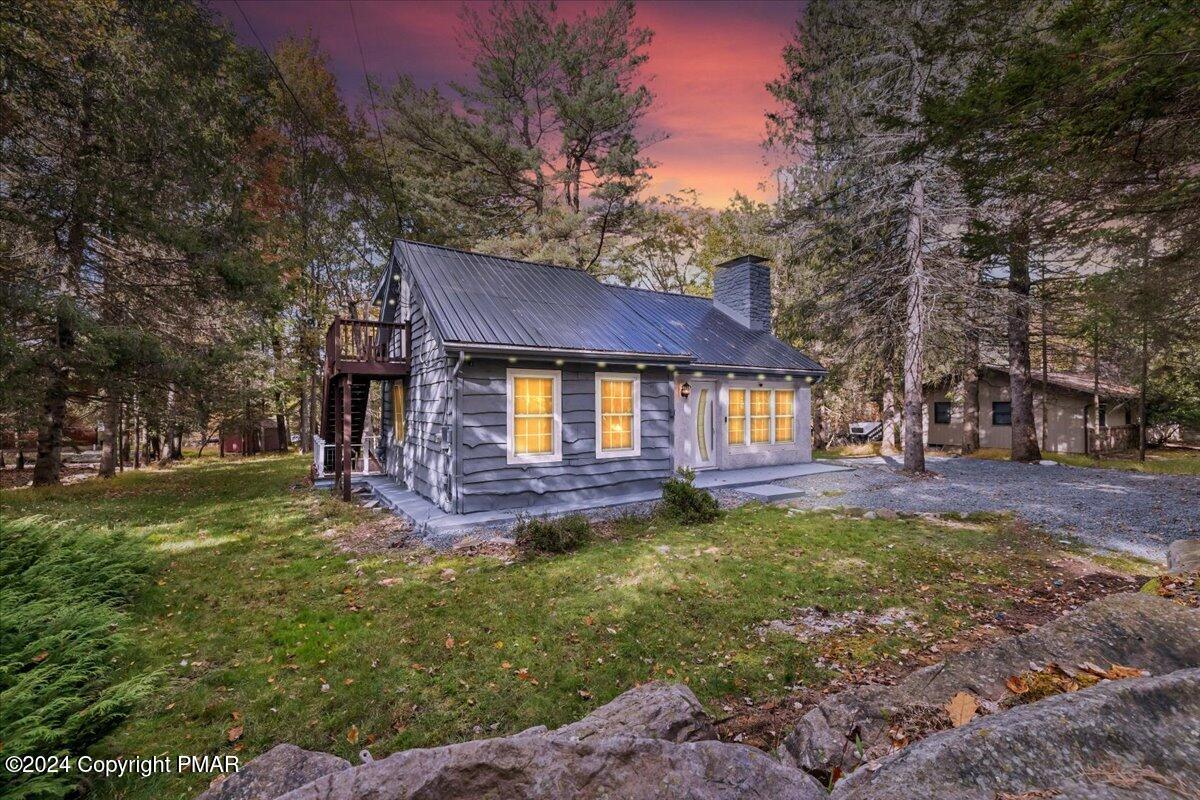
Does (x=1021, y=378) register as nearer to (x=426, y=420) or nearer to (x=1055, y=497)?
(x=1055, y=497)

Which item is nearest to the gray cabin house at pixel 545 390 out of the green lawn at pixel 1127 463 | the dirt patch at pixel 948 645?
the dirt patch at pixel 948 645

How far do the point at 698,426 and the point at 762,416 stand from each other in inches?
86.4

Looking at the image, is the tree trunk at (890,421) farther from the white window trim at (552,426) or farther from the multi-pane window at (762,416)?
the white window trim at (552,426)

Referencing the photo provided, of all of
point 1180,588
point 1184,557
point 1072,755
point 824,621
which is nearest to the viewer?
point 1072,755

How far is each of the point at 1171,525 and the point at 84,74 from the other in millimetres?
19958

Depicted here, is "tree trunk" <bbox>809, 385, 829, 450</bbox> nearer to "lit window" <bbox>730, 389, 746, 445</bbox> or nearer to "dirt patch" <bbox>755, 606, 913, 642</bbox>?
"lit window" <bbox>730, 389, 746, 445</bbox>

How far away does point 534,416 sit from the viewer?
324 inches

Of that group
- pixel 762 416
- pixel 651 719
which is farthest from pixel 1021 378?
pixel 651 719

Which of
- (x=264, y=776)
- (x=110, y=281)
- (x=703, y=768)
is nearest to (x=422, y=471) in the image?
(x=264, y=776)

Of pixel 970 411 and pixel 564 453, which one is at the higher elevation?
pixel 970 411

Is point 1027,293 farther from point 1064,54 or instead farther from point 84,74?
point 84,74

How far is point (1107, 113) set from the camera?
14.1ft

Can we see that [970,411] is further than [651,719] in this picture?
Yes

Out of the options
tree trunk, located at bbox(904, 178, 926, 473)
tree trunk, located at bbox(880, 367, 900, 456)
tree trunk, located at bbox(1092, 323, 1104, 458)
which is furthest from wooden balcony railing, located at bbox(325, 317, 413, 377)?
tree trunk, located at bbox(1092, 323, 1104, 458)
